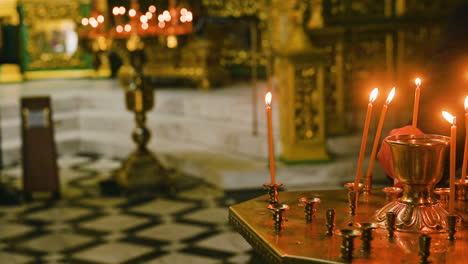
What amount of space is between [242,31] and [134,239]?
15.4ft

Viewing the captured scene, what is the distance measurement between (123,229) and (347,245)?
3.16 m

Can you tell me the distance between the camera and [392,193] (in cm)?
184

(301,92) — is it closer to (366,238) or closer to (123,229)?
(123,229)

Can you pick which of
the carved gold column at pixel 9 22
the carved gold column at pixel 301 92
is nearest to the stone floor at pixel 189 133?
the carved gold column at pixel 301 92

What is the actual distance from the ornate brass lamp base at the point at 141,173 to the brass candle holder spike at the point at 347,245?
3865 millimetres

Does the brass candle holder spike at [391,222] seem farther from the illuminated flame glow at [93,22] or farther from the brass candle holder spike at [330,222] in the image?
the illuminated flame glow at [93,22]

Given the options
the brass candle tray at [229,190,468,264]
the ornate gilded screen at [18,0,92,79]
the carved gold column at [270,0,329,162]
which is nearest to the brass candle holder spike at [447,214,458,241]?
the brass candle tray at [229,190,468,264]

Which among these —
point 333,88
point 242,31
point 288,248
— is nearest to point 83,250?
point 333,88

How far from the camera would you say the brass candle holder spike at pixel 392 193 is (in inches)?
71.1

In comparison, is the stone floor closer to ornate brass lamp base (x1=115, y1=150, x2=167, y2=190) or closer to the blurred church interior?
the blurred church interior

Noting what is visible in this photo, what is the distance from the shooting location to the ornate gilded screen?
8.98 metres

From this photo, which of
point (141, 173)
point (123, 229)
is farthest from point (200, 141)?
point (123, 229)

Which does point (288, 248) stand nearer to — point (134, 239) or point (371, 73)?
point (134, 239)

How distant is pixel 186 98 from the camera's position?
6.90 m
